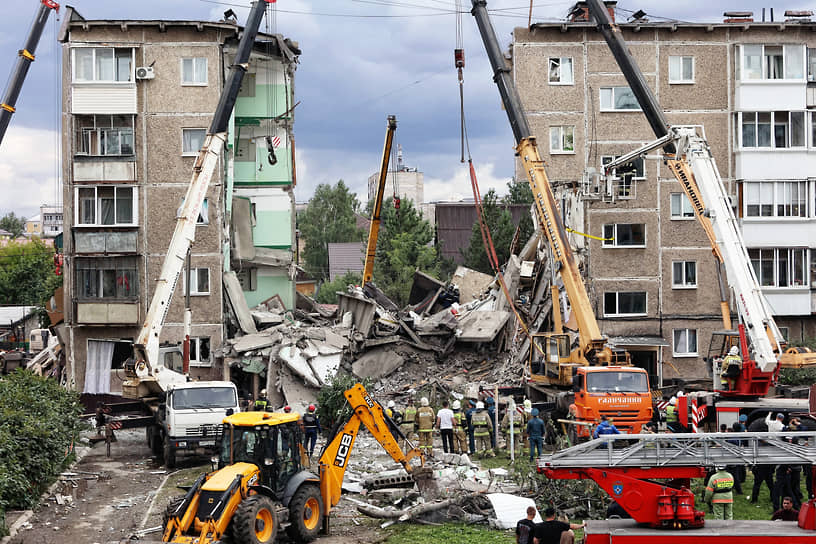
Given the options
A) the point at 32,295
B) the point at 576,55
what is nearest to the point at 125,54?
the point at 576,55

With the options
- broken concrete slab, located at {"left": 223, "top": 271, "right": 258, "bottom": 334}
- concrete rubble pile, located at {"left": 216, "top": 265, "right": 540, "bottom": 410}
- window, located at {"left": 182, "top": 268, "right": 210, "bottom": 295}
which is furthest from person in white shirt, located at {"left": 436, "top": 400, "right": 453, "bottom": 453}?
window, located at {"left": 182, "top": 268, "right": 210, "bottom": 295}

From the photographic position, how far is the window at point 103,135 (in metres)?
35.8

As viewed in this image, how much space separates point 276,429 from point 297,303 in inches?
1153

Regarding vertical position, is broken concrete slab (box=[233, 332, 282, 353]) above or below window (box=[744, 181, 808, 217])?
below

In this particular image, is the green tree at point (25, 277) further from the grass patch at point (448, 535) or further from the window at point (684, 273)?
the grass patch at point (448, 535)

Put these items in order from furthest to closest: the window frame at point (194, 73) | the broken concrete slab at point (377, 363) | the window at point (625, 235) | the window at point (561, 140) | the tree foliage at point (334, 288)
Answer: the tree foliage at point (334, 288)
the window frame at point (194, 73)
the window at point (625, 235)
the window at point (561, 140)
the broken concrete slab at point (377, 363)

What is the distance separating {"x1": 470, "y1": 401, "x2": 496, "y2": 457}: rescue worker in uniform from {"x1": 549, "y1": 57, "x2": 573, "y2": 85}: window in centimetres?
1715

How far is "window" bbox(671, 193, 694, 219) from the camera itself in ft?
118

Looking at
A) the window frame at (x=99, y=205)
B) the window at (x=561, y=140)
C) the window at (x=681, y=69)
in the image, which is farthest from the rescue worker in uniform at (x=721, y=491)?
the window frame at (x=99, y=205)

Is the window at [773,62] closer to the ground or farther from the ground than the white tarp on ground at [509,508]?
farther from the ground

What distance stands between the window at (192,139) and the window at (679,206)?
19.3 meters

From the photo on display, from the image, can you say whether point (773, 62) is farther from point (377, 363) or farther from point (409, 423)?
point (409, 423)

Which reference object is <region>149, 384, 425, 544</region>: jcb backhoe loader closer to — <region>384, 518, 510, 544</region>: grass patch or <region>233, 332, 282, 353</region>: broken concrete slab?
<region>384, 518, 510, 544</region>: grass patch

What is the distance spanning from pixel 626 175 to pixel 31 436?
24.5 meters
